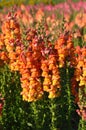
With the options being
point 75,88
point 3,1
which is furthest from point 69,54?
point 3,1

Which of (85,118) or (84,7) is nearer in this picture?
(85,118)

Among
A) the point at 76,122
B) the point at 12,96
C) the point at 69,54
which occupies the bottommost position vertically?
the point at 76,122

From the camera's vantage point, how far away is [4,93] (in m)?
5.60

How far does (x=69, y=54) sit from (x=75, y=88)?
0.44m

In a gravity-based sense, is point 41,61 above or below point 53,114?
above

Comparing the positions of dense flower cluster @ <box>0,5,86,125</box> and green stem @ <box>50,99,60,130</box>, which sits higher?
dense flower cluster @ <box>0,5,86,125</box>

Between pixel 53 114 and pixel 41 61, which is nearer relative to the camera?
pixel 53 114

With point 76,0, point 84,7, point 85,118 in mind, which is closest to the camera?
point 85,118

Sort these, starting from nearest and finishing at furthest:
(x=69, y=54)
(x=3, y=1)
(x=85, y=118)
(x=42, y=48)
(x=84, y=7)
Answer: (x=85, y=118)
(x=42, y=48)
(x=69, y=54)
(x=84, y=7)
(x=3, y=1)

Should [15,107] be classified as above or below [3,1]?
below

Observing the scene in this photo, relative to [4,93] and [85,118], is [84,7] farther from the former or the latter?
[85,118]

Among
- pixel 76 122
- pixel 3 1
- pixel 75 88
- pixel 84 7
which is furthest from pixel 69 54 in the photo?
pixel 3 1

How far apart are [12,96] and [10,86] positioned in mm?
173

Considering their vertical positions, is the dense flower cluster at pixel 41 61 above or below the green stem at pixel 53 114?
above
